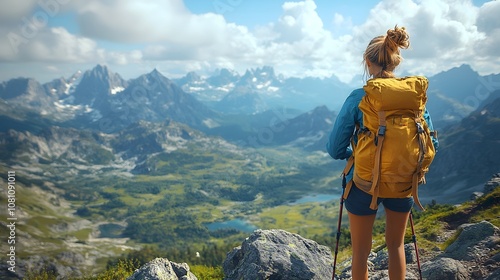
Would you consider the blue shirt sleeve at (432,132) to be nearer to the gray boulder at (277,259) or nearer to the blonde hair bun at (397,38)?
the blonde hair bun at (397,38)

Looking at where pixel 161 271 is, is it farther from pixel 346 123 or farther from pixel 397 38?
pixel 397 38

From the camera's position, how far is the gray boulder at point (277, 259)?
482 inches

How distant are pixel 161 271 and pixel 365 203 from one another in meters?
9.76

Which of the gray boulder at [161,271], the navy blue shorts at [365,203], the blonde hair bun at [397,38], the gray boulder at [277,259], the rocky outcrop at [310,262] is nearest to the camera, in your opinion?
the blonde hair bun at [397,38]

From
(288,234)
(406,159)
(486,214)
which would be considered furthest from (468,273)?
(486,214)

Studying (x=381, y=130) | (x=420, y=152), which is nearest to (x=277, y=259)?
(x=420, y=152)

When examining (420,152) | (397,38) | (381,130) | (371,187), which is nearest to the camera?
(381,130)

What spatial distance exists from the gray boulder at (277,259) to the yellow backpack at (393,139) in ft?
22.5

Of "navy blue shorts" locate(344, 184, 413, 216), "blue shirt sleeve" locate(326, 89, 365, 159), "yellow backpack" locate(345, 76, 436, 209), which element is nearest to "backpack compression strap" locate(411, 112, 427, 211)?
"yellow backpack" locate(345, 76, 436, 209)

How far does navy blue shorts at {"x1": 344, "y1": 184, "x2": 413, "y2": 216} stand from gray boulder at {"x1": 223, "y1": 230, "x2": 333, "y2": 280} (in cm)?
631

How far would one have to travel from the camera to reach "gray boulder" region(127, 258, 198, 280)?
12.8 meters

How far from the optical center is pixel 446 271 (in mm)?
10938

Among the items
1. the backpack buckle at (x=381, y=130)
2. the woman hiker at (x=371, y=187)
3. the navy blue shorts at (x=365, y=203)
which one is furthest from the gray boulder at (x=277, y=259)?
the backpack buckle at (x=381, y=130)

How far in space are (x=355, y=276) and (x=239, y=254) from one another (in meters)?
7.65
